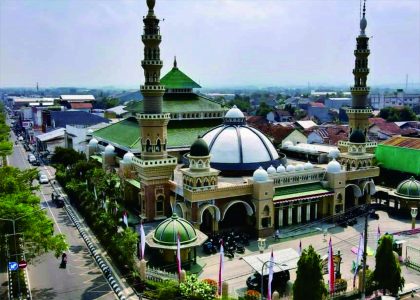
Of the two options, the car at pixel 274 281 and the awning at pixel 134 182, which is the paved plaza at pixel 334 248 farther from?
the awning at pixel 134 182

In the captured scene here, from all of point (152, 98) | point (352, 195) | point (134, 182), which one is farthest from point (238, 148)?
point (352, 195)

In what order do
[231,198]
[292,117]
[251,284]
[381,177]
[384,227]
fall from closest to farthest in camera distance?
[251,284] < [231,198] < [384,227] < [381,177] < [292,117]

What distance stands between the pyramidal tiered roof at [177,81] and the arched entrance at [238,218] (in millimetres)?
22745

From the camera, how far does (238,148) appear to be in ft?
161

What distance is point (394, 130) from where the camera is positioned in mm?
112562

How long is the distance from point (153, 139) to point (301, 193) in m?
16.1

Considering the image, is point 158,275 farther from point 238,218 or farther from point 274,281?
point 238,218

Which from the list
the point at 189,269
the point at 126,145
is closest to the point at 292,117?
the point at 126,145

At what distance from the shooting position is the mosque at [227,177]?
42312 mm

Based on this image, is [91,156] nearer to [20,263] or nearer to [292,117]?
[20,263]

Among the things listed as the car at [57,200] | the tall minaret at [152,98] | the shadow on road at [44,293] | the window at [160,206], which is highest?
the tall minaret at [152,98]

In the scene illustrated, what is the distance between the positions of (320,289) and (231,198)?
59.2 feet

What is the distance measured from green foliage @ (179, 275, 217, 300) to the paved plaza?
2.95m

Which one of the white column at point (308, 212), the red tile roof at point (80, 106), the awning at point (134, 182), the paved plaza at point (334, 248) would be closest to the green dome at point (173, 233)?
the paved plaza at point (334, 248)
